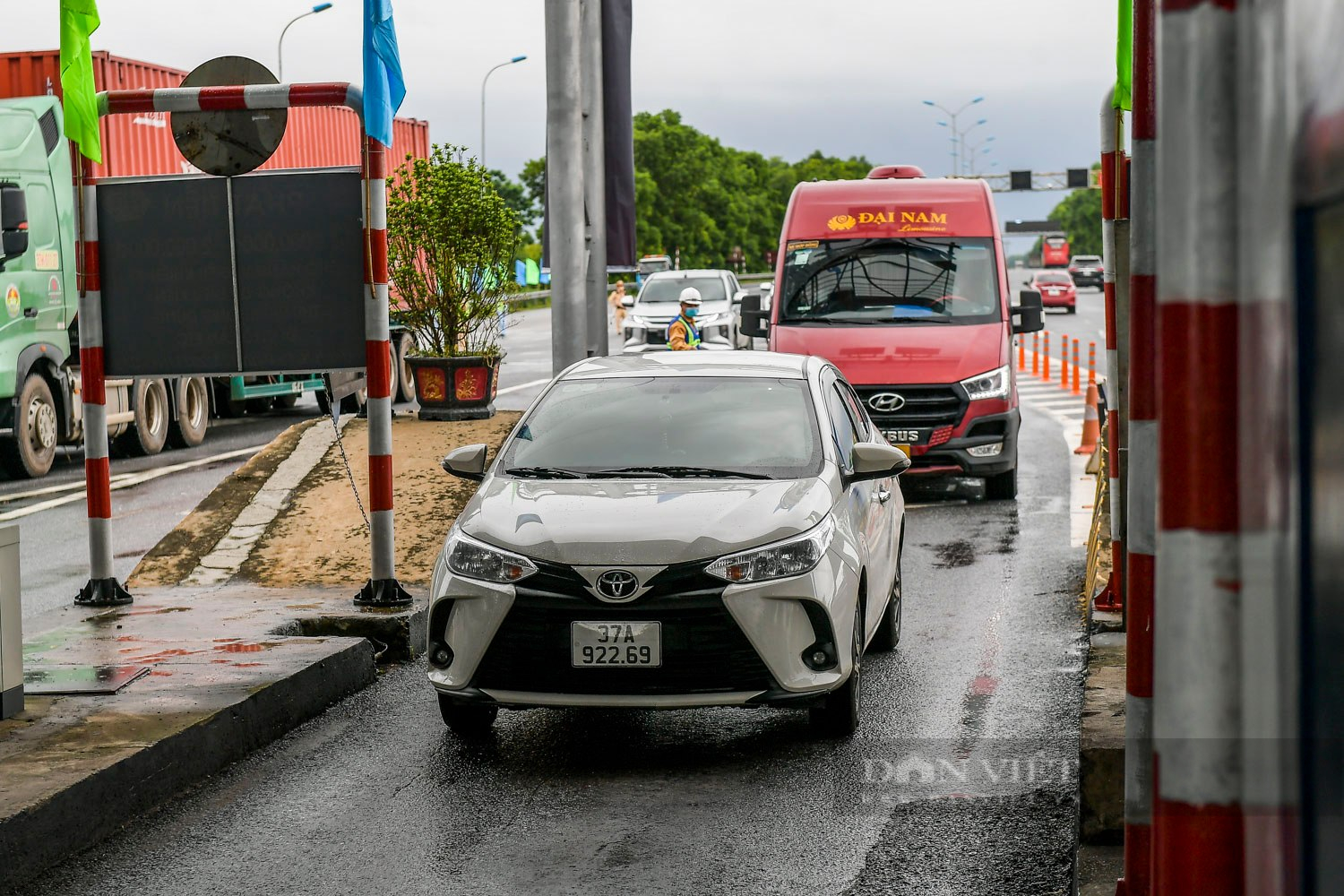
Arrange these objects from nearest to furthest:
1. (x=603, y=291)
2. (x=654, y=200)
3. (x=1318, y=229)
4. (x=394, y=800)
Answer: (x=1318, y=229), (x=394, y=800), (x=603, y=291), (x=654, y=200)

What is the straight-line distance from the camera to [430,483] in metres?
11.6

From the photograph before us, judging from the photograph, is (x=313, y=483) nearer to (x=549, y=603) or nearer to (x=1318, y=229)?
(x=549, y=603)

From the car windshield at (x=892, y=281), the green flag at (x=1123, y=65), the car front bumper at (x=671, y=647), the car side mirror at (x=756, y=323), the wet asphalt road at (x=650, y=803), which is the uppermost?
the green flag at (x=1123, y=65)

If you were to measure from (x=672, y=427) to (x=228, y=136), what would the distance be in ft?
10.8

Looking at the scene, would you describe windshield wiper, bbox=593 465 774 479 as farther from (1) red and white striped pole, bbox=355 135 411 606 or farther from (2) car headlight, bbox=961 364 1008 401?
(2) car headlight, bbox=961 364 1008 401

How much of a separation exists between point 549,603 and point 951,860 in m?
1.80

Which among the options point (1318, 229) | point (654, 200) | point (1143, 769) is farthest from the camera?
point (654, 200)

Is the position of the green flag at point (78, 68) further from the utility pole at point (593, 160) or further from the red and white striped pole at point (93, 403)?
the utility pole at point (593, 160)

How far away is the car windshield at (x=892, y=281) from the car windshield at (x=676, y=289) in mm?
18001

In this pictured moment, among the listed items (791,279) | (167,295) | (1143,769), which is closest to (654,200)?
(791,279)

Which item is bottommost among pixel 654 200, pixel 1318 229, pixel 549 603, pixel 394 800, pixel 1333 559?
pixel 394 800

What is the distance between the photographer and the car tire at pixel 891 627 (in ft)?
27.4

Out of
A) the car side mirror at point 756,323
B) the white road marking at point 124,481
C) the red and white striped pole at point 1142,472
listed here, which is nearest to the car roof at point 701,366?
the red and white striped pole at point 1142,472

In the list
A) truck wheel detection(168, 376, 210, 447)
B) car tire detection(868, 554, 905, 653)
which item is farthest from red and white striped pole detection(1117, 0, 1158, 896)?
truck wheel detection(168, 376, 210, 447)
